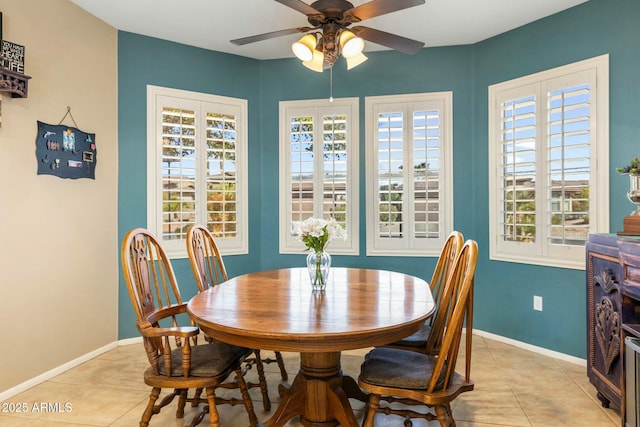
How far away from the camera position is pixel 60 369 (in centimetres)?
300

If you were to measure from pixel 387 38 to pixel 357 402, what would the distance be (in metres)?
2.28

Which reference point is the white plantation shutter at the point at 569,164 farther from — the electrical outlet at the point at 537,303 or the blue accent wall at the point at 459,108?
the electrical outlet at the point at 537,303

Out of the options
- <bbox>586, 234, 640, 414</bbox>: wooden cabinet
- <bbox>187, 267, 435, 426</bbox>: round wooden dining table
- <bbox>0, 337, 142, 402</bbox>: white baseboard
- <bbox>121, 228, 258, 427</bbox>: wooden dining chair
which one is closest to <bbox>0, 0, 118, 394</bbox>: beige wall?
<bbox>0, 337, 142, 402</bbox>: white baseboard

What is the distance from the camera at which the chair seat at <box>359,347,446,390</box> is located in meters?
1.72

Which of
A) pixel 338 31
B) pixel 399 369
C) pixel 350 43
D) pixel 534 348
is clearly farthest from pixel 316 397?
pixel 534 348

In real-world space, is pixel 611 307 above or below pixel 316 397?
above

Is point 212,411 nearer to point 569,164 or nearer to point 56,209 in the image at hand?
point 56,209

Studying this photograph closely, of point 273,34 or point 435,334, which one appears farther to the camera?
point 273,34

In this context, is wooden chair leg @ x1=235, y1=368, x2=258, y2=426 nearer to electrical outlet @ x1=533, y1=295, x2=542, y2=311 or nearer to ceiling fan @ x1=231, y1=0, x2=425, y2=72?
ceiling fan @ x1=231, y1=0, x2=425, y2=72

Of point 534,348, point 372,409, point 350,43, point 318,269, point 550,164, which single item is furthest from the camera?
point 534,348

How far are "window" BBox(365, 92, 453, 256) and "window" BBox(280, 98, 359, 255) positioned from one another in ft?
0.60

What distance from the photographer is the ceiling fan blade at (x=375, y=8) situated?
2.17 meters

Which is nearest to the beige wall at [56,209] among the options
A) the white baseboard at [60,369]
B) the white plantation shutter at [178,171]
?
the white baseboard at [60,369]

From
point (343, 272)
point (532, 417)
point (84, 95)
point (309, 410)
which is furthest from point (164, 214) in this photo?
point (532, 417)
